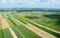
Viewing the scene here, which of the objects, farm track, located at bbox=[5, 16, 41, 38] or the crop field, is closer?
farm track, located at bbox=[5, 16, 41, 38]

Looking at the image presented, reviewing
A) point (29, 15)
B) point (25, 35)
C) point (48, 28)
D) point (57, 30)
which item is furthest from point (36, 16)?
point (25, 35)

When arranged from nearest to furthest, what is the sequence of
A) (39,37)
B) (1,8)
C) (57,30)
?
(39,37) < (57,30) < (1,8)

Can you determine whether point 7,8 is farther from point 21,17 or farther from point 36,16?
point 36,16

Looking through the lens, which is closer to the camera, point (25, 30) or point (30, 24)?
point (25, 30)

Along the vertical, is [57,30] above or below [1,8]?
below

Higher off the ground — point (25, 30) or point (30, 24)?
point (30, 24)

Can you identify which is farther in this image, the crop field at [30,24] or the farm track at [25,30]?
the crop field at [30,24]

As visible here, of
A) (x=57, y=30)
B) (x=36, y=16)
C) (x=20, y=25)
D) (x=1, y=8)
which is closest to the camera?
(x=57, y=30)

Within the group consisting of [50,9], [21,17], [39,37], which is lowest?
[39,37]
